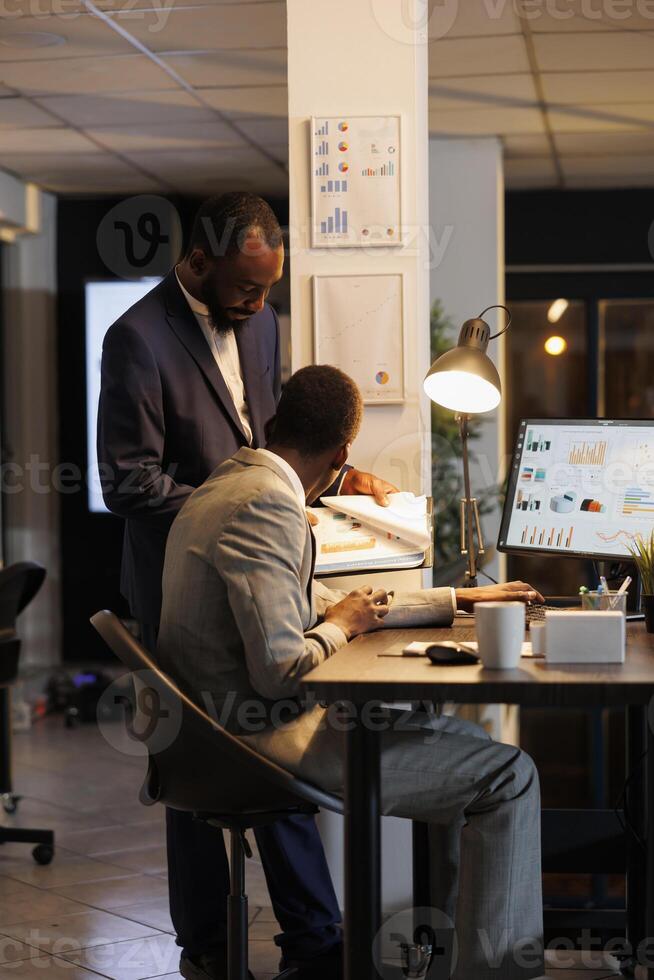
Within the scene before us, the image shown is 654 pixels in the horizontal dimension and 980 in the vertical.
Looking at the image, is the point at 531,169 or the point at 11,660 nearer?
the point at 11,660

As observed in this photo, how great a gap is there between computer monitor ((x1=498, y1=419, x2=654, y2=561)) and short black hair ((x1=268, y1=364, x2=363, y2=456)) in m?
0.77

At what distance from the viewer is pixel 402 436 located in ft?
10.5

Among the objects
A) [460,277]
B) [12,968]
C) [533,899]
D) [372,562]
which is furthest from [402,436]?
[460,277]

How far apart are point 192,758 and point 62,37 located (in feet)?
11.0

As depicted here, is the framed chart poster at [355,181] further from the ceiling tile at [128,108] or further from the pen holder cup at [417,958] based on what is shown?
the ceiling tile at [128,108]

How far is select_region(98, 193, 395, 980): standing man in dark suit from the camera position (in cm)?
274

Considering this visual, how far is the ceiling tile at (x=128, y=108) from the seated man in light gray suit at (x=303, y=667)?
3546 mm

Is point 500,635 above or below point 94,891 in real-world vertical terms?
above

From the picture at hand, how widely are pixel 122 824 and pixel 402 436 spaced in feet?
7.07

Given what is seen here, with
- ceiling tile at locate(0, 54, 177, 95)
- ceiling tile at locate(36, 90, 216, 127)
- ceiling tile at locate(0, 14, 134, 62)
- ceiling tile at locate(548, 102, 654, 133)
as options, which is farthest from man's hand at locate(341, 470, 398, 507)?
ceiling tile at locate(548, 102, 654, 133)

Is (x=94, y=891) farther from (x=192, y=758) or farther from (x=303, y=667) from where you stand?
(x=303, y=667)

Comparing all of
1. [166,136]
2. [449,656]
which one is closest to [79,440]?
[166,136]

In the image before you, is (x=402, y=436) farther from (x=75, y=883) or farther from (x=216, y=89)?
(x=216, y=89)

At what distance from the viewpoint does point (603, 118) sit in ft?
19.4
